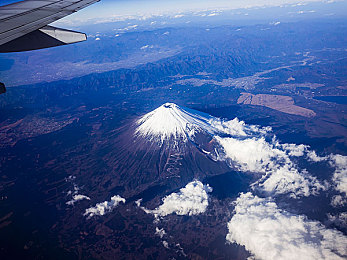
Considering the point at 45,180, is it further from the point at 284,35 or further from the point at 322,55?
the point at 284,35

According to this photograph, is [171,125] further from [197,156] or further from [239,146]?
[239,146]

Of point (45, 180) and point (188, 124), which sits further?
point (188, 124)

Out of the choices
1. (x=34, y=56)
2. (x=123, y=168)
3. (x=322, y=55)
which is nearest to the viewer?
(x=123, y=168)

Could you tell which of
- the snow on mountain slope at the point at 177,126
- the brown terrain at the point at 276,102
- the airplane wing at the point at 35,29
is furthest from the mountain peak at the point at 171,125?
the airplane wing at the point at 35,29

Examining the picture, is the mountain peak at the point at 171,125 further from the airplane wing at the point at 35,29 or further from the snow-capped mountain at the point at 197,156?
the airplane wing at the point at 35,29

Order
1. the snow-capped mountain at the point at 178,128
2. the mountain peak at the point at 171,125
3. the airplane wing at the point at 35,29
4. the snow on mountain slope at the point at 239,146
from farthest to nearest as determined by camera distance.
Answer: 1. the mountain peak at the point at 171,125
2. the snow-capped mountain at the point at 178,128
3. the snow on mountain slope at the point at 239,146
4. the airplane wing at the point at 35,29

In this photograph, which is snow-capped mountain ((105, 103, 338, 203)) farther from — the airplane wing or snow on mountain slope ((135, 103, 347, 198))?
the airplane wing

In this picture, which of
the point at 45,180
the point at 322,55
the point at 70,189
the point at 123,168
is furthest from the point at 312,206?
the point at 322,55
